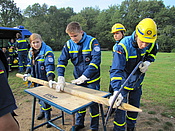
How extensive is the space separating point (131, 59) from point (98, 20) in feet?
157

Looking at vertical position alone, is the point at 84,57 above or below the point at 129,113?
above

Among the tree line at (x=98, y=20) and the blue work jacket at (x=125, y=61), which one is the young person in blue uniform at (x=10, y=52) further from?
the tree line at (x=98, y=20)

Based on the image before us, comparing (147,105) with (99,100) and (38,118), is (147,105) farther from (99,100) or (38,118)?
(38,118)

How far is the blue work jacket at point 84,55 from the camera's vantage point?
2.72 m

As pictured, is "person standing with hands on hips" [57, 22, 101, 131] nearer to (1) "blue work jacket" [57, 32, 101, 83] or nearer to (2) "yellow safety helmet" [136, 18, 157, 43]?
(1) "blue work jacket" [57, 32, 101, 83]

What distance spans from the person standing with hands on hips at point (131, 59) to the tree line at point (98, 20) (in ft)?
105

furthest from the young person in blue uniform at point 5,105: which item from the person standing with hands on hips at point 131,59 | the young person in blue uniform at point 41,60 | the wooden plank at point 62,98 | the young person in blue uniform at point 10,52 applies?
the young person in blue uniform at point 10,52

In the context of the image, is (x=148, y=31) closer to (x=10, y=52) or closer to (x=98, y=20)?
(x=10, y=52)

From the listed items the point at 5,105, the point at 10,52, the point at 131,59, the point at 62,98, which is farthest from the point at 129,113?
the point at 10,52

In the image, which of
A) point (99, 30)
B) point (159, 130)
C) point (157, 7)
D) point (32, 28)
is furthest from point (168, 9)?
point (159, 130)

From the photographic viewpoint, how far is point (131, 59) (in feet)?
7.66

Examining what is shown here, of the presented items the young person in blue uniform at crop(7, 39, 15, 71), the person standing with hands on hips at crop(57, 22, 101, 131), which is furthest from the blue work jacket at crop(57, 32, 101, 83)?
the young person in blue uniform at crop(7, 39, 15, 71)

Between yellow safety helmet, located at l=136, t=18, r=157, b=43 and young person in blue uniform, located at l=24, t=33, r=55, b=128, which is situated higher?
yellow safety helmet, located at l=136, t=18, r=157, b=43

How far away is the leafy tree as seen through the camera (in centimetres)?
3041
